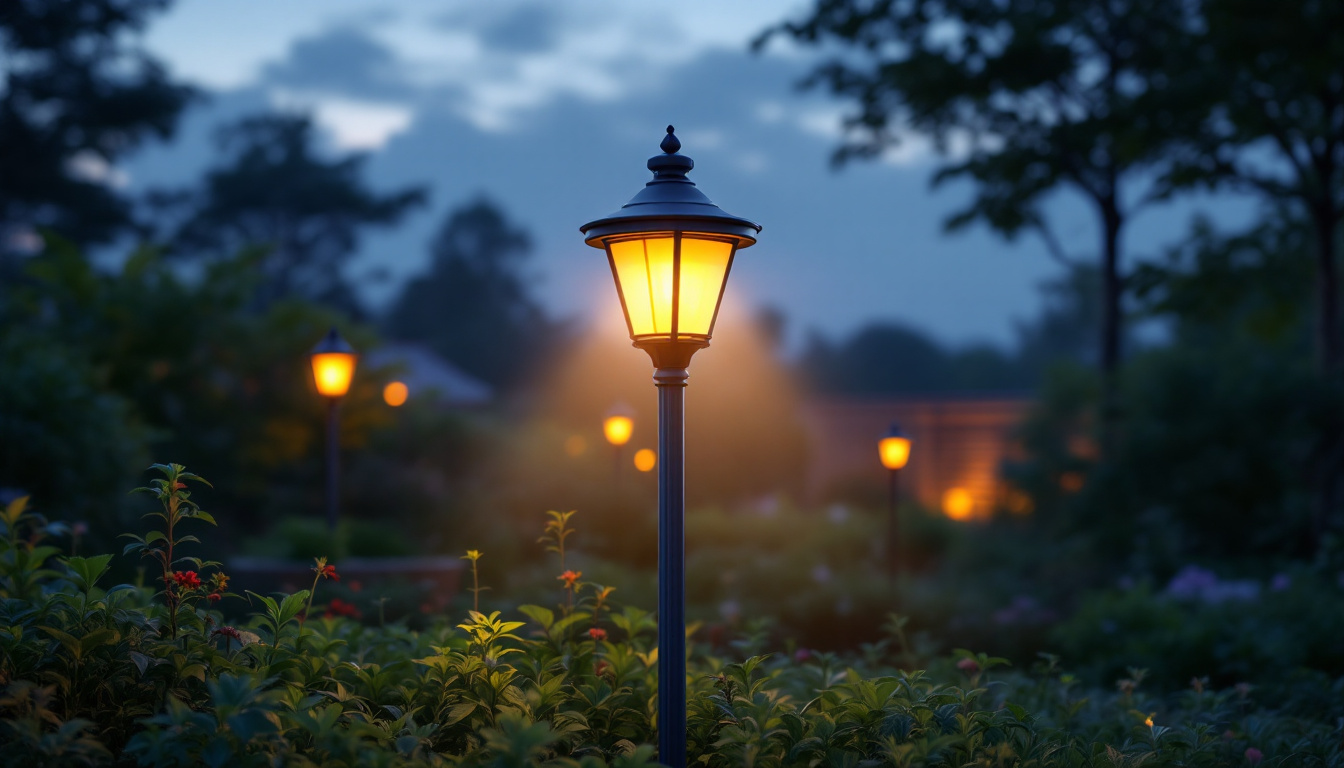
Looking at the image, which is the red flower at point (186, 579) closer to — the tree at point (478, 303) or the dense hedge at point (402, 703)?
the dense hedge at point (402, 703)

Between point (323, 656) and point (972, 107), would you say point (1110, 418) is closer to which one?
point (972, 107)

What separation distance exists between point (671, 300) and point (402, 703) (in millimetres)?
1970

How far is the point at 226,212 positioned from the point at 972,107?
45.6 metres

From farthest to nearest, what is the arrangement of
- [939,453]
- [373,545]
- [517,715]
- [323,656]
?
1. [939,453]
2. [373,545]
3. [323,656]
4. [517,715]

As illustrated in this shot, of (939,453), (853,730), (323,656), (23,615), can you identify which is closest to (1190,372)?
(853,730)

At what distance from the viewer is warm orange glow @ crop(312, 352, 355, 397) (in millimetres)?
9570

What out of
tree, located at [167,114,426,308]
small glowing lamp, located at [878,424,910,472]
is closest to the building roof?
tree, located at [167,114,426,308]

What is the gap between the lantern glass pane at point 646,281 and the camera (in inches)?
143

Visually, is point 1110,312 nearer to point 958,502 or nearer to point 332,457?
point 332,457

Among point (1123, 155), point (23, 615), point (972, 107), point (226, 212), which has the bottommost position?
point (23, 615)

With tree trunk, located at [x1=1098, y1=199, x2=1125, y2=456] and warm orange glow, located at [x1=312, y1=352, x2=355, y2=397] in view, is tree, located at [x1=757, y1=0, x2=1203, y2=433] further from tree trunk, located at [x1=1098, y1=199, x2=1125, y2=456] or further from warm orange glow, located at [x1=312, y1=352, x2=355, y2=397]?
warm orange glow, located at [x1=312, y1=352, x2=355, y2=397]

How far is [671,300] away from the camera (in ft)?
12.0

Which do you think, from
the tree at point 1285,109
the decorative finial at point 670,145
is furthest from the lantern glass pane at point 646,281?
the tree at point 1285,109

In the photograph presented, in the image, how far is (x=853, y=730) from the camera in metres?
3.69
